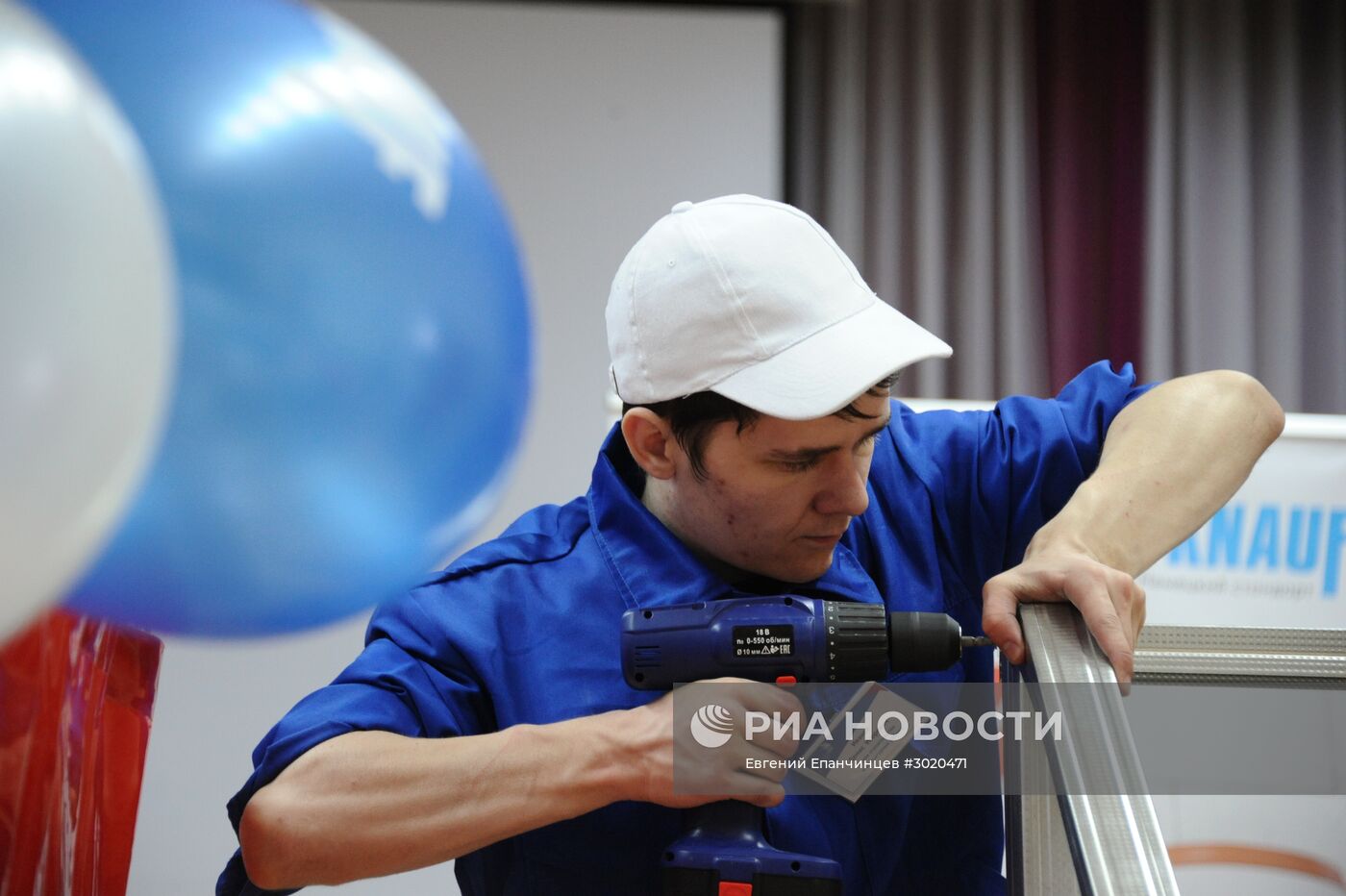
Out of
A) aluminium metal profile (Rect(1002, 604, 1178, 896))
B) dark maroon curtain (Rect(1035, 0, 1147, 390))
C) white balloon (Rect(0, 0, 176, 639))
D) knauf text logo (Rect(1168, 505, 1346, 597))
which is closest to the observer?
white balloon (Rect(0, 0, 176, 639))

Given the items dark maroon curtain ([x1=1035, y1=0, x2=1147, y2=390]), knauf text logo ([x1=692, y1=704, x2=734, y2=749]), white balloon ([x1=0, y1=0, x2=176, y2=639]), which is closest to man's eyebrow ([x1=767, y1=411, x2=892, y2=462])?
knauf text logo ([x1=692, y1=704, x2=734, y2=749])

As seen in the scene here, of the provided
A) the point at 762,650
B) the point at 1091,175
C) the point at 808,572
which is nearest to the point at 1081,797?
the point at 762,650

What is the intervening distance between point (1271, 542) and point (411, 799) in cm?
171

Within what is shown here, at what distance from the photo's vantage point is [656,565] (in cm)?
128

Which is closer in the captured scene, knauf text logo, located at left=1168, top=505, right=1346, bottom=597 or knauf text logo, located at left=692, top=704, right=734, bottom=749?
knauf text logo, located at left=692, top=704, right=734, bottom=749

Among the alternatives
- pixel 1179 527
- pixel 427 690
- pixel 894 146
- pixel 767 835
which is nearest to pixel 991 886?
pixel 767 835

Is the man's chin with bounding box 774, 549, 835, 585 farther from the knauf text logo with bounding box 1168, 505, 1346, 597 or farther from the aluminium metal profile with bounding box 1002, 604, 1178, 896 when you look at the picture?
the knauf text logo with bounding box 1168, 505, 1346, 597

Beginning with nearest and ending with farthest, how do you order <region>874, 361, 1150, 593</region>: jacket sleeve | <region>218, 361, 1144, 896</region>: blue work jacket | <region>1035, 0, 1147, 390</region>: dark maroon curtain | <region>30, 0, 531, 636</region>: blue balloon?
<region>30, 0, 531, 636</region>: blue balloon
<region>218, 361, 1144, 896</region>: blue work jacket
<region>874, 361, 1150, 593</region>: jacket sleeve
<region>1035, 0, 1147, 390</region>: dark maroon curtain

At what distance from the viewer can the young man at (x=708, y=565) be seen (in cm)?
110

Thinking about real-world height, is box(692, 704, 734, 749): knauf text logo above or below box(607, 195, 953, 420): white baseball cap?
below

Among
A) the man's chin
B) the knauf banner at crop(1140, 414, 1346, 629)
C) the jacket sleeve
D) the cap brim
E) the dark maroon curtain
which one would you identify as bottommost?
the knauf banner at crop(1140, 414, 1346, 629)

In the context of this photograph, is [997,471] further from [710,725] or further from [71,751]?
[71,751]

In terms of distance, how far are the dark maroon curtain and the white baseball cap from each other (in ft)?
6.11

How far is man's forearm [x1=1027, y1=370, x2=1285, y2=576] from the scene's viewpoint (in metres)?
1.22
